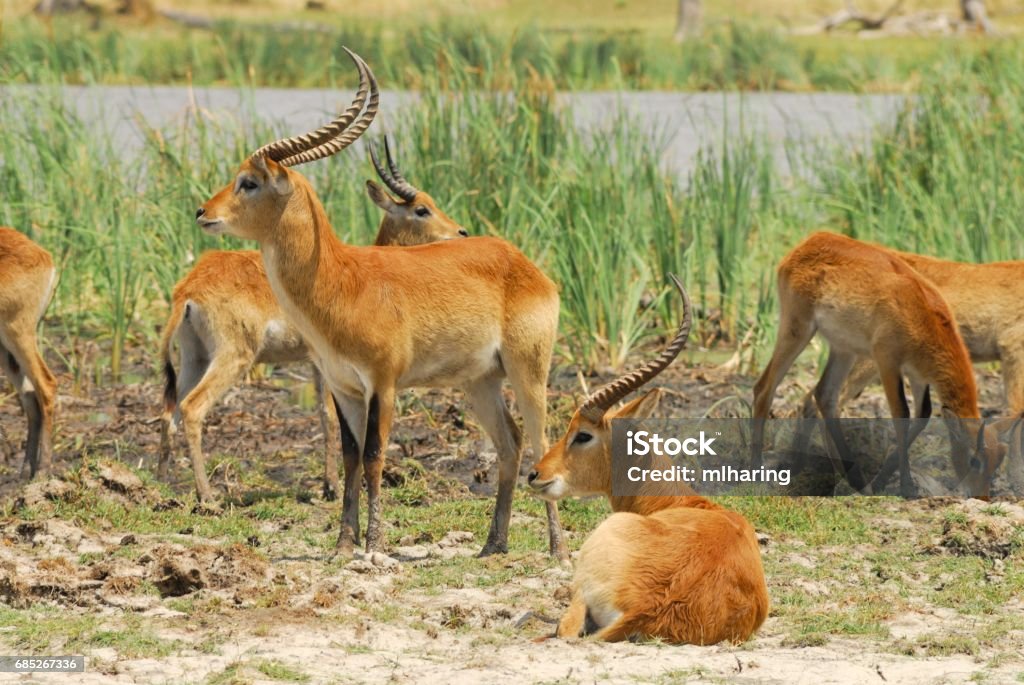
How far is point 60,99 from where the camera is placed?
41.4ft

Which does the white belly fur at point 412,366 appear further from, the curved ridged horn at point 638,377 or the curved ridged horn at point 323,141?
the curved ridged horn at point 638,377

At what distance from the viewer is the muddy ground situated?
5758mm

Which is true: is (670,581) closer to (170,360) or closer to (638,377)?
(638,377)

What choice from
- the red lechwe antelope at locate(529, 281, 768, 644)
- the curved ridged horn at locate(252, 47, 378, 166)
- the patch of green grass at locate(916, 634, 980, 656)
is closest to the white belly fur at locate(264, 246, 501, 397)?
the curved ridged horn at locate(252, 47, 378, 166)

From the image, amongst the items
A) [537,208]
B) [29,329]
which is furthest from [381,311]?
[537,208]

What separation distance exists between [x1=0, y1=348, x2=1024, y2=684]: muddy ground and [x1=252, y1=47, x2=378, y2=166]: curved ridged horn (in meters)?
1.72

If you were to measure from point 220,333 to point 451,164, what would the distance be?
3321 mm

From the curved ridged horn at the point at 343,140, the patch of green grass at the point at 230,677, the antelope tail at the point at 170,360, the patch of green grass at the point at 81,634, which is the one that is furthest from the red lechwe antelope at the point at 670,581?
the antelope tail at the point at 170,360

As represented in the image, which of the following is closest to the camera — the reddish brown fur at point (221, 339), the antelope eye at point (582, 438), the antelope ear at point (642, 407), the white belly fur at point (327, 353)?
the antelope ear at point (642, 407)

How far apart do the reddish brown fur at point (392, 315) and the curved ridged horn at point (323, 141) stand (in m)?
0.08

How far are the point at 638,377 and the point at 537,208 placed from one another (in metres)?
5.62

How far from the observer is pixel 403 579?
7.06 m

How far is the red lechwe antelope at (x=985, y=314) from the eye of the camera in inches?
383

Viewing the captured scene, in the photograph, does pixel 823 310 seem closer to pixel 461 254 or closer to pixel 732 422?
pixel 732 422
